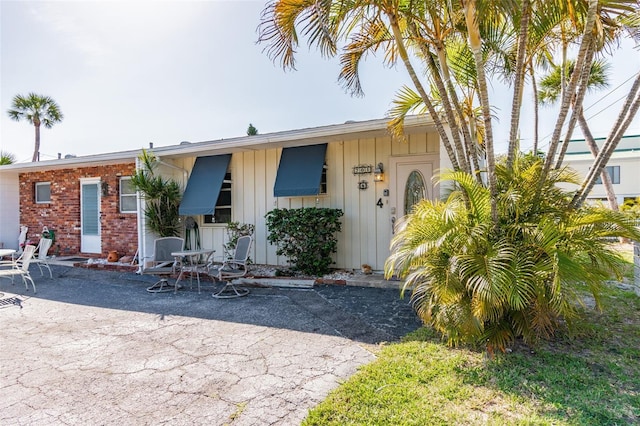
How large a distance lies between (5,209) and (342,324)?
12902mm

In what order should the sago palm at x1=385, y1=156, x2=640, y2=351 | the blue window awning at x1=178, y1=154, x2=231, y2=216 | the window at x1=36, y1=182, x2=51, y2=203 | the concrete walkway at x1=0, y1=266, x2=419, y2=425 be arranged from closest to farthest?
the concrete walkway at x1=0, y1=266, x2=419, y2=425
the sago palm at x1=385, y1=156, x2=640, y2=351
the blue window awning at x1=178, y1=154, x2=231, y2=216
the window at x1=36, y1=182, x2=51, y2=203

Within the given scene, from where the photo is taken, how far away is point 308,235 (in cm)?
703

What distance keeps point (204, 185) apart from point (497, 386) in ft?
24.2

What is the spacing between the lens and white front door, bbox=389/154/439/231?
23.0 ft

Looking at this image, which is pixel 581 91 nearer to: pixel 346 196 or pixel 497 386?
pixel 497 386

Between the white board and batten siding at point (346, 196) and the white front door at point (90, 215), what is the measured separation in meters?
4.86

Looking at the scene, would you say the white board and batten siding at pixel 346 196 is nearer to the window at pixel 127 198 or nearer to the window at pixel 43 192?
the window at pixel 127 198

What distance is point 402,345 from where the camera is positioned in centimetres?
368

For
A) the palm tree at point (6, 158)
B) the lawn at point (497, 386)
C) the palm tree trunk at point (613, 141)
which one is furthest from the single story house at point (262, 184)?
the palm tree at point (6, 158)

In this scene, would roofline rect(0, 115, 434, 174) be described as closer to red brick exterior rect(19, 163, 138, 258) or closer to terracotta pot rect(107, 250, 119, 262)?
red brick exterior rect(19, 163, 138, 258)

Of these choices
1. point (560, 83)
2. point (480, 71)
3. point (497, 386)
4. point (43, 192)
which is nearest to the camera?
point (497, 386)

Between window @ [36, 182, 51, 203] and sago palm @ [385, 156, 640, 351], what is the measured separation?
12514 millimetres

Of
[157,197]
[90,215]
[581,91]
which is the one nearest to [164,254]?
[157,197]

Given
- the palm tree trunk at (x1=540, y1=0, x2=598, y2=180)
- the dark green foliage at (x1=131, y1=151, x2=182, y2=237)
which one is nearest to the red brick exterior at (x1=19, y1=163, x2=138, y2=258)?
the dark green foliage at (x1=131, y1=151, x2=182, y2=237)
